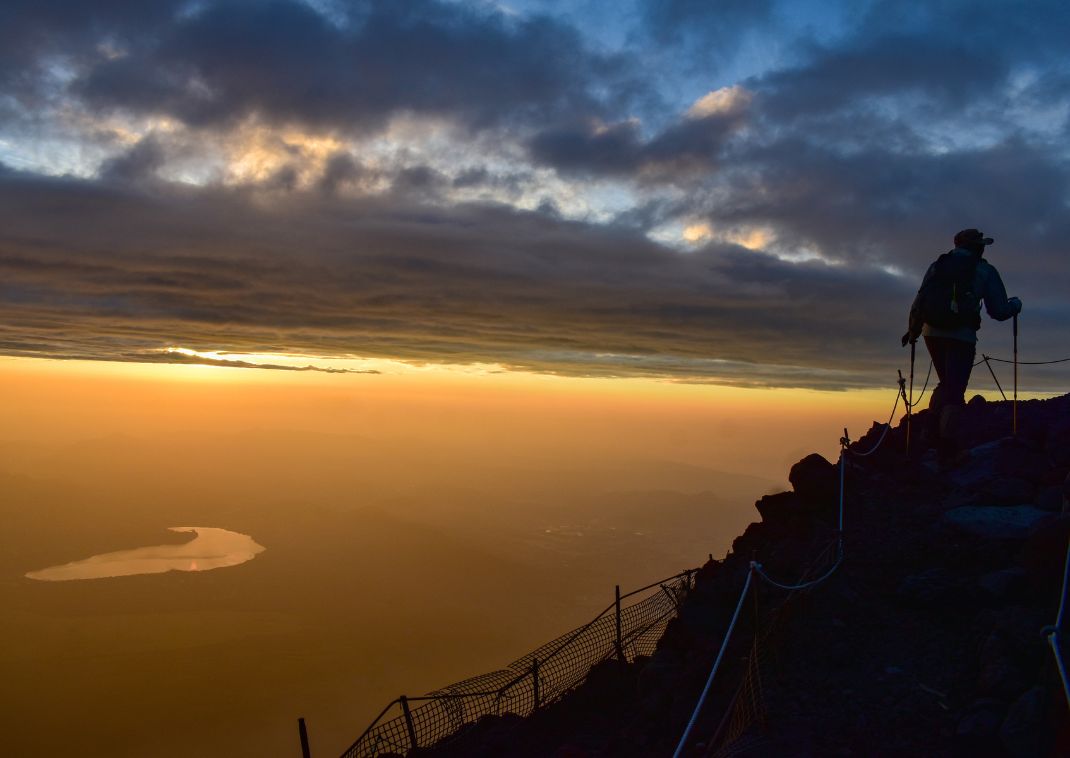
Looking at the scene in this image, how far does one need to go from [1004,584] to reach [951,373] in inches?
253

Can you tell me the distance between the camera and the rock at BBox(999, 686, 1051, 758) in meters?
5.29

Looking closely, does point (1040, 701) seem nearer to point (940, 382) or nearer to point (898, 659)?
point (898, 659)

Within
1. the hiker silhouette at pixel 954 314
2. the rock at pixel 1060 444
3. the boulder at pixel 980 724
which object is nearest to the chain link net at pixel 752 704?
the boulder at pixel 980 724

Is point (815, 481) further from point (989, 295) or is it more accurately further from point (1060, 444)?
point (989, 295)

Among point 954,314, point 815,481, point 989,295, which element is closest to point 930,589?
point 815,481

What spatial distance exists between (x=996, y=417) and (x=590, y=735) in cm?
1141

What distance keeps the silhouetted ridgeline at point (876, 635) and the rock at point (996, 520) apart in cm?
3

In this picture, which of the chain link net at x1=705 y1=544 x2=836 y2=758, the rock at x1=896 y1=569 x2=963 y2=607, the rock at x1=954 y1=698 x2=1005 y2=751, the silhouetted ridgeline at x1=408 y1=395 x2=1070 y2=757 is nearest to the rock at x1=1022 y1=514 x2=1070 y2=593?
the silhouetted ridgeline at x1=408 y1=395 x2=1070 y2=757

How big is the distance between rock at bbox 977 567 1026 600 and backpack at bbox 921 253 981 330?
237 inches

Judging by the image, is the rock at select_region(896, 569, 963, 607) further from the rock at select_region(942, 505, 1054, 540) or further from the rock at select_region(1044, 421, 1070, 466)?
the rock at select_region(1044, 421, 1070, 466)

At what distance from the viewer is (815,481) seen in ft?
39.4

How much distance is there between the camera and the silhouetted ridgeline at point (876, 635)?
20.4ft

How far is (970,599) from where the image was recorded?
8148 mm

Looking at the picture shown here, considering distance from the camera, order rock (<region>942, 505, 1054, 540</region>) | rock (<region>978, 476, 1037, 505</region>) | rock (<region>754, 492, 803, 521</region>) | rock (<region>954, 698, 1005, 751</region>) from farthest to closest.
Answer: rock (<region>754, 492, 803, 521</region>) < rock (<region>978, 476, 1037, 505</region>) < rock (<region>942, 505, 1054, 540</region>) < rock (<region>954, 698, 1005, 751</region>)
